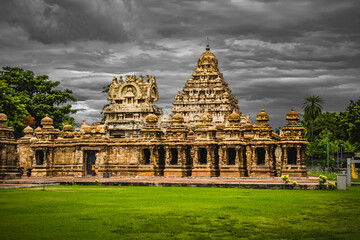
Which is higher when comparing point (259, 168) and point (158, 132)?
point (158, 132)

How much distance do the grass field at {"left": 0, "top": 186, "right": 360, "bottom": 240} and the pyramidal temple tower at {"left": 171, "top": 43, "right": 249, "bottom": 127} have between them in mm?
54364

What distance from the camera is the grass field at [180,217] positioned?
1280 cm

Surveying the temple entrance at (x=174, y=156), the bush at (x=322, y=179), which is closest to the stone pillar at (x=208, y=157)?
the temple entrance at (x=174, y=156)

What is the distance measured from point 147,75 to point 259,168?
1016 inches

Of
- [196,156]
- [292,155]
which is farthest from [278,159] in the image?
[196,156]

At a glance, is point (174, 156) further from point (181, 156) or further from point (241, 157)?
point (241, 157)

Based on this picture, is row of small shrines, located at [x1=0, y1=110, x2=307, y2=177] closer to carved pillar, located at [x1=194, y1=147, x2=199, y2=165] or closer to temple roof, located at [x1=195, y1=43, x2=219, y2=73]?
carved pillar, located at [x1=194, y1=147, x2=199, y2=165]

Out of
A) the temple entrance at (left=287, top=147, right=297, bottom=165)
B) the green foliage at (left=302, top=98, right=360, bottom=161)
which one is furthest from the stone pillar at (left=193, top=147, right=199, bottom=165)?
the green foliage at (left=302, top=98, right=360, bottom=161)

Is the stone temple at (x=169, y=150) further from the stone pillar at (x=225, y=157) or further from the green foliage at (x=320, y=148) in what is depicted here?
the green foliage at (x=320, y=148)

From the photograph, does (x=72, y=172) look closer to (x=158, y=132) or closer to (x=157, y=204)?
(x=158, y=132)

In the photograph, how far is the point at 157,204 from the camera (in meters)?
19.4

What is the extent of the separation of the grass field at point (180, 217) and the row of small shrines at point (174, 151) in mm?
18271

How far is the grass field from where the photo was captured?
1280 centimetres

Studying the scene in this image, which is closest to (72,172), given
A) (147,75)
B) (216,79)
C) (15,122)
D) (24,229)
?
(15,122)
